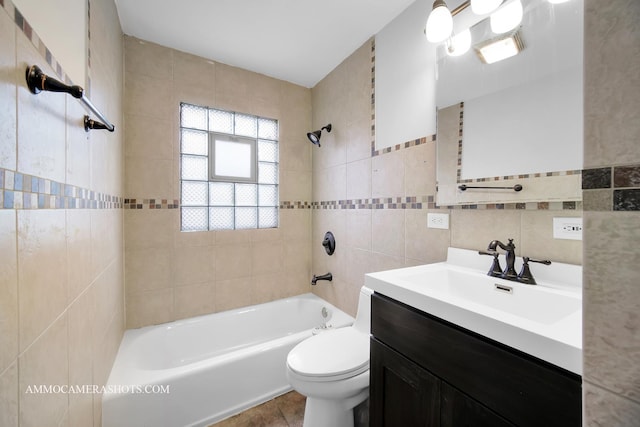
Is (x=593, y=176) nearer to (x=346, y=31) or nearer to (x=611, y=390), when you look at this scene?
(x=611, y=390)

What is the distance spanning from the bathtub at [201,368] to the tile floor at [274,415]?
36 millimetres

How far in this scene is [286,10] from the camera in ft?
5.20

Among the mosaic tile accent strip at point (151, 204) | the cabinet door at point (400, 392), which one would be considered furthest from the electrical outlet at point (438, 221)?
the mosaic tile accent strip at point (151, 204)

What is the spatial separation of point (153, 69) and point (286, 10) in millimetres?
1102

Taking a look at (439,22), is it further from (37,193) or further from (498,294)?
(37,193)

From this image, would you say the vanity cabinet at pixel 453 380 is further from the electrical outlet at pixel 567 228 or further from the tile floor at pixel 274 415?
the tile floor at pixel 274 415

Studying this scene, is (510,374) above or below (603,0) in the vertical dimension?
below

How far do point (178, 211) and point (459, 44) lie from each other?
213 cm

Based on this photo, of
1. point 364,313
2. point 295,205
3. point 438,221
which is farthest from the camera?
point 295,205

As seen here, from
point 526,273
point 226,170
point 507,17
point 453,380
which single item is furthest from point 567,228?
Answer: point 226,170

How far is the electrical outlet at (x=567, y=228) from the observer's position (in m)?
0.90

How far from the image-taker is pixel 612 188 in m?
0.33

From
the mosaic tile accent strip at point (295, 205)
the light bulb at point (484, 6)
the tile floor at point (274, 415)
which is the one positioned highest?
the light bulb at point (484, 6)

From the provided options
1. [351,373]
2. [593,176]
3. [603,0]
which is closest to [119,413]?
[351,373]
